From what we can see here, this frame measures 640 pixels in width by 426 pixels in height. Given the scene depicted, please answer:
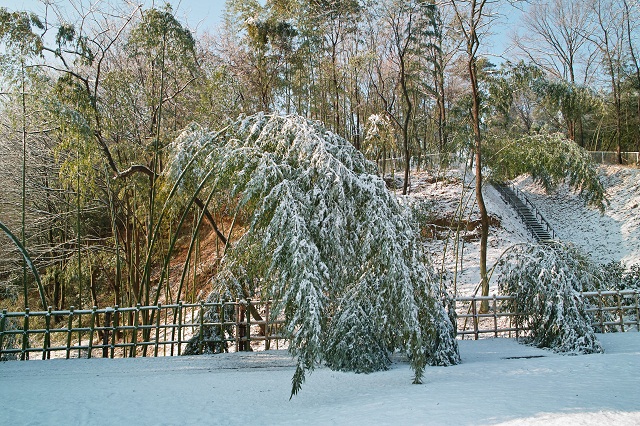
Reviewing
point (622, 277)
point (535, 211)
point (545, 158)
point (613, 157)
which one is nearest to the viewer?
point (545, 158)

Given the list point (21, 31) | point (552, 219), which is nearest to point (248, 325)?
point (21, 31)

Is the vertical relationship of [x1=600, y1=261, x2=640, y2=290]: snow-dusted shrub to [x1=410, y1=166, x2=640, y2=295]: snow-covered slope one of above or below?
below

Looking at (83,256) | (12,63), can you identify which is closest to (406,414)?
(12,63)

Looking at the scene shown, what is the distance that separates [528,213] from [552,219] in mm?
1140

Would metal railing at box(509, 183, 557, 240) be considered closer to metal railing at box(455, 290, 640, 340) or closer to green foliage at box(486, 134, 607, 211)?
green foliage at box(486, 134, 607, 211)

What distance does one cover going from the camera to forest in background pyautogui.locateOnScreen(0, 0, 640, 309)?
9766mm

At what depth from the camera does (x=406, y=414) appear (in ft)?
17.0

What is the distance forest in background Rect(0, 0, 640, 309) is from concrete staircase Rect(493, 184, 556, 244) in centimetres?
443

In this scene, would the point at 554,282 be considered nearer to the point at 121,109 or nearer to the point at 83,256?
the point at 121,109

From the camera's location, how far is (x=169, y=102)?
12.6 m

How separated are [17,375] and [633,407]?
322 inches

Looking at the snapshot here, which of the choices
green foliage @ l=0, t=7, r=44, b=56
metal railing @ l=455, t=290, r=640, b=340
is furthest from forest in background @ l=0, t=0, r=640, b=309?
metal railing @ l=455, t=290, r=640, b=340

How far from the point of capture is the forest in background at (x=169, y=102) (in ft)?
32.0

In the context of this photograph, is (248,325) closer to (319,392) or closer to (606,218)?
(319,392)
